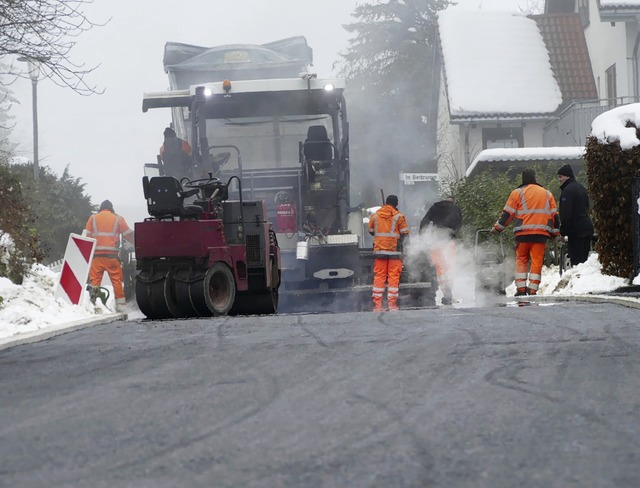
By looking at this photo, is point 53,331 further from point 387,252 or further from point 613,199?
point 613,199

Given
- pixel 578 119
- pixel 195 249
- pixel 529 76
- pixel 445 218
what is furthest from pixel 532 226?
pixel 529 76

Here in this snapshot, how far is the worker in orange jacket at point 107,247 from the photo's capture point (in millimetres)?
16125

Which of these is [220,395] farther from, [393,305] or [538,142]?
[538,142]

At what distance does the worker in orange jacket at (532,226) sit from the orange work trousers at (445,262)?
160cm

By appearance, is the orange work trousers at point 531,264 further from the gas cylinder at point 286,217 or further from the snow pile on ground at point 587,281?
the gas cylinder at point 286,217

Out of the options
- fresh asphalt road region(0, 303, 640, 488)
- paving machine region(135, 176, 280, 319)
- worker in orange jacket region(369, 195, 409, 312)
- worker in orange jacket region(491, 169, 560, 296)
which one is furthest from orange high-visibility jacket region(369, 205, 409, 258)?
fresh asphalt road region(0, 303, 640, 488)

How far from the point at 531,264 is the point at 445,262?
2207 mm

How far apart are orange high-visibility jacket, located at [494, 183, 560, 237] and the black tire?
3.83 m

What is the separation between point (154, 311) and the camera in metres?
12.3

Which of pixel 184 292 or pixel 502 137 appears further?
pixel 502 137

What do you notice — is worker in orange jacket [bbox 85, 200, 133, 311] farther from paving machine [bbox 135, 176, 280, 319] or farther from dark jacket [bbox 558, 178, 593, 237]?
dark jacket [bbox 558, 178, 593, 237]

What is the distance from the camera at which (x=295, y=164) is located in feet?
51.8

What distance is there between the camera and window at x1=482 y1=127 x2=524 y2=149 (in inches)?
1377

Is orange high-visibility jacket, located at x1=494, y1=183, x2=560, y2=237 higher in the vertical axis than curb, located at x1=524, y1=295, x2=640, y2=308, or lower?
higher
